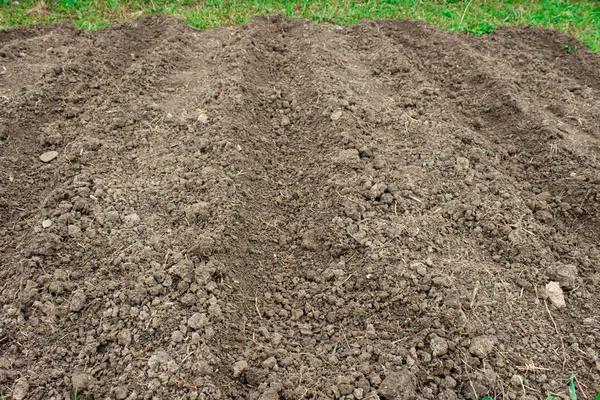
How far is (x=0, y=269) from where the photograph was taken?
2.84 m

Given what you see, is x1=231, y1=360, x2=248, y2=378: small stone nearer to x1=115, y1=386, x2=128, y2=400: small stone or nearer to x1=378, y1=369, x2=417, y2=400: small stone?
x1=115, y1=386, x2=128, y2=400: small stone

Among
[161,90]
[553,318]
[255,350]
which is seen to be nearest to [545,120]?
[553,318]

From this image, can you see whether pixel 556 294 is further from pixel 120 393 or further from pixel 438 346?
pixel 120 393

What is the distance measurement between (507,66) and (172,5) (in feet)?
13.8

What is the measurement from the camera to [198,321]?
2.48 m

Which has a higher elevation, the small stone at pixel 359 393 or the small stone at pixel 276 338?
the small stone at pixel 359 393

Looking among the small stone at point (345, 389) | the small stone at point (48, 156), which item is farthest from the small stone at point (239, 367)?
the small stone at point (48, 156)

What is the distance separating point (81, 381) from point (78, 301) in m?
0.48

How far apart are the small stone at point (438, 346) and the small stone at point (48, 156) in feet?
10.3

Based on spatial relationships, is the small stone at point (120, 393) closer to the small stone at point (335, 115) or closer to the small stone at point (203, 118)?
the small stone at point (203, 118)

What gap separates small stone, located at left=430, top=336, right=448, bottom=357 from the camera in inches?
93.4

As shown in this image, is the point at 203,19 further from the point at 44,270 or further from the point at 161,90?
the point at 44,270

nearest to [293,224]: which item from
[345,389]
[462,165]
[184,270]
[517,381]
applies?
[184,270]

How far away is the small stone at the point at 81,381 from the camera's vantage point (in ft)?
7.37
